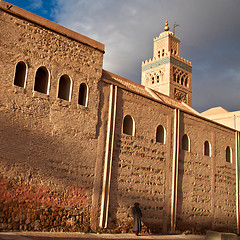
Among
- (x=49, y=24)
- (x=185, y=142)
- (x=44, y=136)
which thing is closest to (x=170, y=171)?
(x=185, y=142)

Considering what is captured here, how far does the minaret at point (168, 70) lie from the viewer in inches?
985

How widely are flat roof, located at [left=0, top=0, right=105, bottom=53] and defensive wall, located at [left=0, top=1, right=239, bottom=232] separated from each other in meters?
0.03

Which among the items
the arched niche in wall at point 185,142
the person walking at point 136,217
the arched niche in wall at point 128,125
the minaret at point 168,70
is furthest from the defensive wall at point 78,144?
the minaret at point 168,70

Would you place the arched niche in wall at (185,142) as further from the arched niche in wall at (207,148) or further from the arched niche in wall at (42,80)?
the arched niche in wall at (42,80)

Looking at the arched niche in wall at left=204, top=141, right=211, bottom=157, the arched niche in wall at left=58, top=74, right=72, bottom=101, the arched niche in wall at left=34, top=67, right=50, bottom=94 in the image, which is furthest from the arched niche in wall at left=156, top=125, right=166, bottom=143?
the arched niche in wall at left=34, top=67, right=50, bottom=94

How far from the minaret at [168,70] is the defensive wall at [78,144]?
11.4 metres

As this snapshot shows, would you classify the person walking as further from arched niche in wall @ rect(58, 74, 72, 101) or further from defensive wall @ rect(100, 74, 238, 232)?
arched niche in wall @ rect(58, 74, 72, 101)

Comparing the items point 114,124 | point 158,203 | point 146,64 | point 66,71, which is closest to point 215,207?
point 158,203

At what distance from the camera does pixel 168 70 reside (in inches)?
987

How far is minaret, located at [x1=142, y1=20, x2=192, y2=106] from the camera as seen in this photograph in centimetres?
2503

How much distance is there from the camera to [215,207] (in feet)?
48.7

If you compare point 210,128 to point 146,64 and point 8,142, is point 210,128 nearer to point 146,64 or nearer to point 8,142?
point 8,142

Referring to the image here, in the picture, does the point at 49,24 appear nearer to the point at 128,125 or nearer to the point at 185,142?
the point at 128,125

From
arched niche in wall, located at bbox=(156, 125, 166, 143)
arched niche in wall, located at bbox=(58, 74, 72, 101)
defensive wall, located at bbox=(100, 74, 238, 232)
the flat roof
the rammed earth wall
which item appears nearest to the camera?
the rammed earth wall
